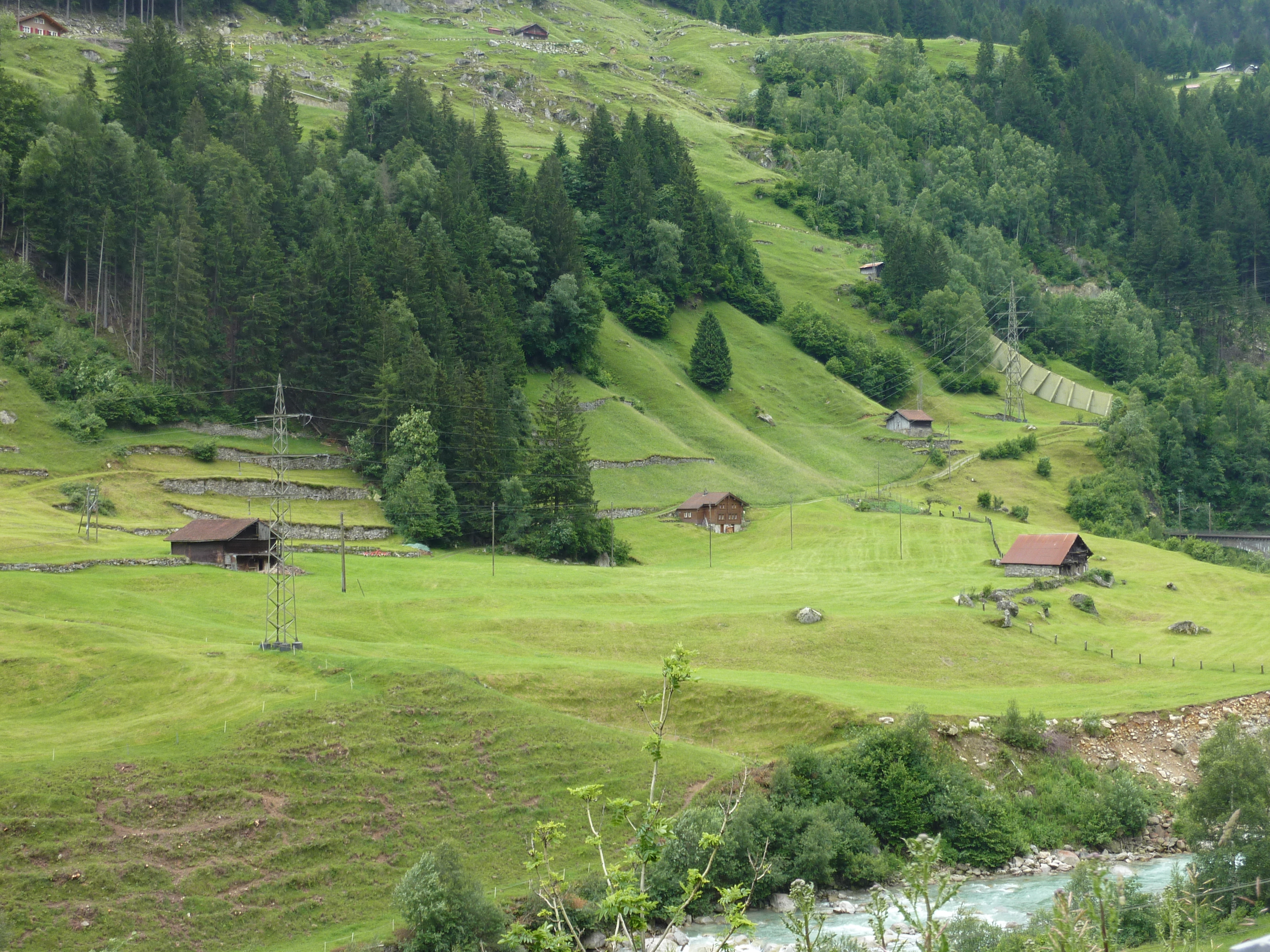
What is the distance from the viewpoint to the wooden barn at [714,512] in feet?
355

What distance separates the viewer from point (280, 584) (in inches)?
2371

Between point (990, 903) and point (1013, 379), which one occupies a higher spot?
point (1013, 379)

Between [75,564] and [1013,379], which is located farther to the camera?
[1013,379]

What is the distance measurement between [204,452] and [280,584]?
1750 inches

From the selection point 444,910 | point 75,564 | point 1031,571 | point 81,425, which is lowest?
point 444,910

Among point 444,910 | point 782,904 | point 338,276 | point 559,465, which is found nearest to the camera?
point 444,910

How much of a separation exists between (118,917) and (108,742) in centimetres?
963

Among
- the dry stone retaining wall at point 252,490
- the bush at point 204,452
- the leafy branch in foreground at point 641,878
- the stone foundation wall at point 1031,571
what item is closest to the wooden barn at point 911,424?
the stone foundation wall at point 1031,571

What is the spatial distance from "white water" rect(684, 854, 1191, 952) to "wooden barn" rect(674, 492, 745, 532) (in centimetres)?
5807

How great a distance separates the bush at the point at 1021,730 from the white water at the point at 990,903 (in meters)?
8.53

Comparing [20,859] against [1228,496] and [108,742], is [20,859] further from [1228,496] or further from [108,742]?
[1228,496]

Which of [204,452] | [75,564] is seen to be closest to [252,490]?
[204,452]

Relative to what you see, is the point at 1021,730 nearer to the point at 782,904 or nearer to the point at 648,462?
the point at 782,904

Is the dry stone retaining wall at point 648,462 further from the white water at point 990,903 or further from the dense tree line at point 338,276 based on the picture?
the white water at point 990,903
